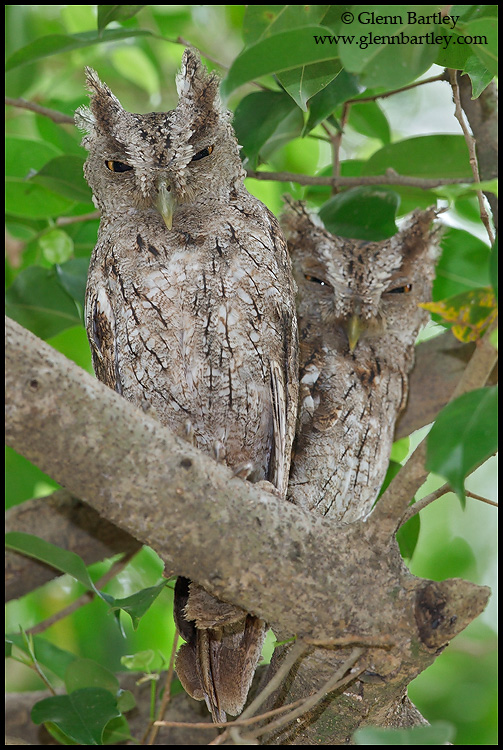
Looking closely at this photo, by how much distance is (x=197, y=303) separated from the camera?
1.80 meters

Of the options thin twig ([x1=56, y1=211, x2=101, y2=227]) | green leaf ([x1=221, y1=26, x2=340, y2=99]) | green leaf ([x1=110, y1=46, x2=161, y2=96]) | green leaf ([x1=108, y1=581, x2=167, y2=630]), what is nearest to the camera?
green leaf ([x1=221, y1=26, x2=340, y2=99])

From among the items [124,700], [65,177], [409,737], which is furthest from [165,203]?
[124,700]

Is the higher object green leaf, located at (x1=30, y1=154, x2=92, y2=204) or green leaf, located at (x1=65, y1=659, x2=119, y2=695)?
green leaf, located at (x1=30, y1=154, x2=92, y2=204)

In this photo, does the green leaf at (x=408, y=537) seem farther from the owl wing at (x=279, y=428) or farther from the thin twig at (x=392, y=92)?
the thin twig at (x=392, y=92)

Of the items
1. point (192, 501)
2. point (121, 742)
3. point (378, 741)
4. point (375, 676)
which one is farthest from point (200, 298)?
point (121, 742)

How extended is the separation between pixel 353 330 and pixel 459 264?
64 centimetres

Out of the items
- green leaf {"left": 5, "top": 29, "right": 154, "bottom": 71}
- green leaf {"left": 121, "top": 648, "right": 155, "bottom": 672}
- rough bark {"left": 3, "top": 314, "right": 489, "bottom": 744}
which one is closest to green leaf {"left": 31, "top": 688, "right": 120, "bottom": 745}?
Result: green leaf {"left": 121, "top": 648, "right": 155, "bottom": 672}

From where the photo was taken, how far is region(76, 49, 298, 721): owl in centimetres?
177

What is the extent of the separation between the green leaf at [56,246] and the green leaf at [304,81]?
139 centimetres

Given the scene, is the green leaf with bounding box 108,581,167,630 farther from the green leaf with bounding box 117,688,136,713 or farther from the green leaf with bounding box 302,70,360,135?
the green leaf with bounding box 302,70,360,135

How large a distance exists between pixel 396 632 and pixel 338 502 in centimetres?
92

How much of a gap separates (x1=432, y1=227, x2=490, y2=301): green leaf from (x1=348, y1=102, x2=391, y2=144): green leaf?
1.38ft

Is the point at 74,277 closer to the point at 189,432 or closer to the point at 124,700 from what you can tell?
the point at 189,432

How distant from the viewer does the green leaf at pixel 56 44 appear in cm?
212
